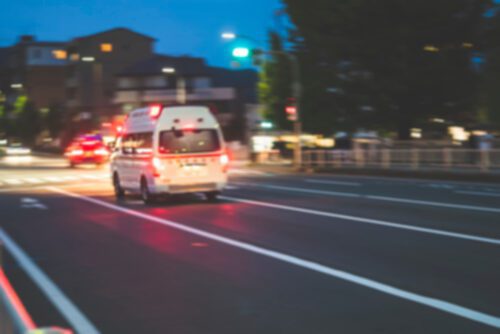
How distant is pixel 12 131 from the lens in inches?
4387

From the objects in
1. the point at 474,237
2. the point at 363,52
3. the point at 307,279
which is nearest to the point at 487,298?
the point at 307,279

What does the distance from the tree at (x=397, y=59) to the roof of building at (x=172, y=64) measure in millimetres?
44113

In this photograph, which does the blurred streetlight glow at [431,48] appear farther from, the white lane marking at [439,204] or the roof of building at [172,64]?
the roof of building at [172,64]

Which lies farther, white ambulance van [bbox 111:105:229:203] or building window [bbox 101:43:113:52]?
building window [bbox 101:43:113:52]

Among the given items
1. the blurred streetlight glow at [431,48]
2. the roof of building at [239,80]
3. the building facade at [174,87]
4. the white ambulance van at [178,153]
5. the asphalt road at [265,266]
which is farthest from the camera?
the roof of building at [239,80]

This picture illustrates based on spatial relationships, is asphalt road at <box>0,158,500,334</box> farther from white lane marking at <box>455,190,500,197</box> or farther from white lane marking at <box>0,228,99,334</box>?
white lane marking at <box>455,190,500,197</box>

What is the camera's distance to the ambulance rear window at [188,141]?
17.5 metres

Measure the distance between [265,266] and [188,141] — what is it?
31.8 feet

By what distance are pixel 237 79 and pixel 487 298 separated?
84.3 meters

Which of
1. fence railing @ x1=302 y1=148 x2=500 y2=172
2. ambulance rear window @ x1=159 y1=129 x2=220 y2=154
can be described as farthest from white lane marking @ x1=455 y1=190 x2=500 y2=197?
ambulance rear window @ x1=159 y1=129 x2=220 y2=154

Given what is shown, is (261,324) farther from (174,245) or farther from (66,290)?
(174,245)

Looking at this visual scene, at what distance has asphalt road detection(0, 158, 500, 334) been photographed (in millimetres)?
5922

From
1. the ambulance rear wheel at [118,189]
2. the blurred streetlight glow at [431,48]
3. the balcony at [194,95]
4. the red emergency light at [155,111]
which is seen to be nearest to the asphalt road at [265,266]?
the red emergency light at [155,111]

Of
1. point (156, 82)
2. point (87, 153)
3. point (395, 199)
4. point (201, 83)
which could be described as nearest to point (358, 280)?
point (395, 199)
